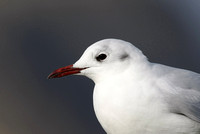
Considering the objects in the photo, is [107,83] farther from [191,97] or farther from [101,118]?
[191,97]

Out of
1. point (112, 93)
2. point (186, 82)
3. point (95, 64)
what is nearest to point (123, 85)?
point (112, 93)

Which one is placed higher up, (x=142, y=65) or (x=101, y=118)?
(x=142, y=65)

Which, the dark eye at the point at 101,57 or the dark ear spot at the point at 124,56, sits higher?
the dark eye at the point at 101,57

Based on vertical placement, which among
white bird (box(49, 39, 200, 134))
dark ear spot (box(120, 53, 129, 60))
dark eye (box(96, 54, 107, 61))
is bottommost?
white bird (box(49, 39, 200, 134))

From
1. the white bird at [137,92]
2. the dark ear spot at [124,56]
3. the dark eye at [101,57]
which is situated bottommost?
the white bird at [137,92]

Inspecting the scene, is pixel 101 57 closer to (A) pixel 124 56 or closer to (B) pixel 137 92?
(A) pixel 124 56

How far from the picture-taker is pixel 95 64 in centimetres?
179

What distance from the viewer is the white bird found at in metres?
1.65

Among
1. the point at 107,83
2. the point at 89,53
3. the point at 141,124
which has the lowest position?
the point at 141,124

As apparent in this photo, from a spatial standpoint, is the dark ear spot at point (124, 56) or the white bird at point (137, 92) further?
the dark ear spot at point (124, 56)

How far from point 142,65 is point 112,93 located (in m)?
0.18

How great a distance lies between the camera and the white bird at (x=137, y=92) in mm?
1653

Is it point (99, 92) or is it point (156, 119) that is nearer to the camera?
point (156, 119)

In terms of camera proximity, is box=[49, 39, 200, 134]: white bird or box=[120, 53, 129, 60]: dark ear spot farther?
box=[120, 53, 129, 60]: dark ear spot
